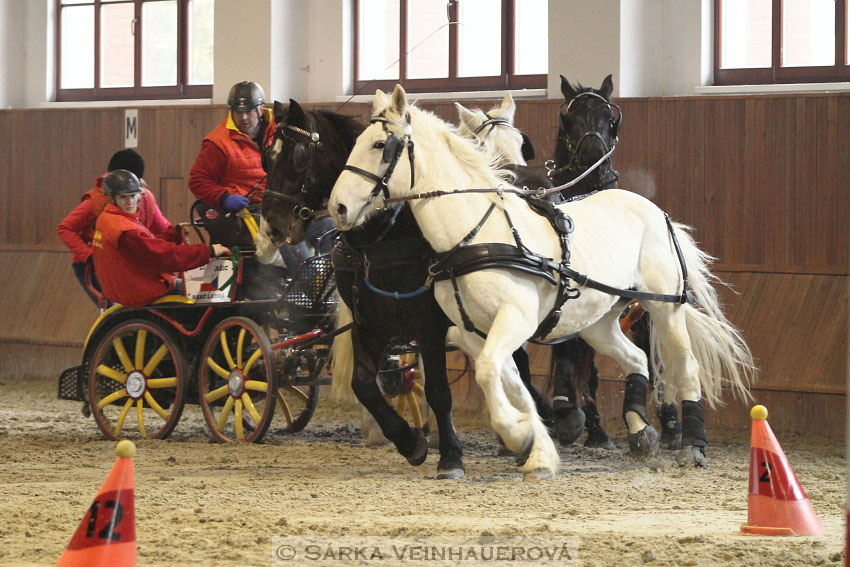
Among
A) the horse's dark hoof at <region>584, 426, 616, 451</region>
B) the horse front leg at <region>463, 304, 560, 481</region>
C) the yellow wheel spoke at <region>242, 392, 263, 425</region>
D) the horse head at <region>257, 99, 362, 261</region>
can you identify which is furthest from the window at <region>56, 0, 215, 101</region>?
the horse front leg at <region>463, 304, 560, 481</region>

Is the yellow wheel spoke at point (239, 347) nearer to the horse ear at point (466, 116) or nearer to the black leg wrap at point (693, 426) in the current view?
the horse ear at point (466, 116)

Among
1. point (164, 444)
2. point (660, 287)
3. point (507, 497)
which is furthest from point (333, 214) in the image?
point (164, 444)

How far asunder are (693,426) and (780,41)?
3.53m

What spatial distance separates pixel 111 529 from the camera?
345 cm

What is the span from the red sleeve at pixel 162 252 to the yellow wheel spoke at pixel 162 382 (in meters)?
0.65

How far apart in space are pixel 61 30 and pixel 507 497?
839 centimetres

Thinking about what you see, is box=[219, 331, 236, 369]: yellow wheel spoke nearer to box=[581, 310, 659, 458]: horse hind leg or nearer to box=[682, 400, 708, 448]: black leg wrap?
box=[581, 310, 659, 458]: horse hind leg

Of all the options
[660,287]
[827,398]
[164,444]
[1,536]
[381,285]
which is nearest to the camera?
[1,536]

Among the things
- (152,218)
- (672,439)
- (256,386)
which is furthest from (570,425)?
(152,218)

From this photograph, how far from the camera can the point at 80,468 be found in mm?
6262

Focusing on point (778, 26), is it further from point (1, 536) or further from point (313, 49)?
point (1, 536)

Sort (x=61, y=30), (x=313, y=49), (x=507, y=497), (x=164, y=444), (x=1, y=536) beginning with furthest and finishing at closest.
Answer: (x=61, y=30), (x=313, y=49), (x=164, y=444), (x=507, y=497), (x=1, y=536)

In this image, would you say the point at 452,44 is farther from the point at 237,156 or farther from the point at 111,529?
the point at 111,529

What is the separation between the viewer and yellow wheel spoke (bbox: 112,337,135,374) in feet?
23.9
